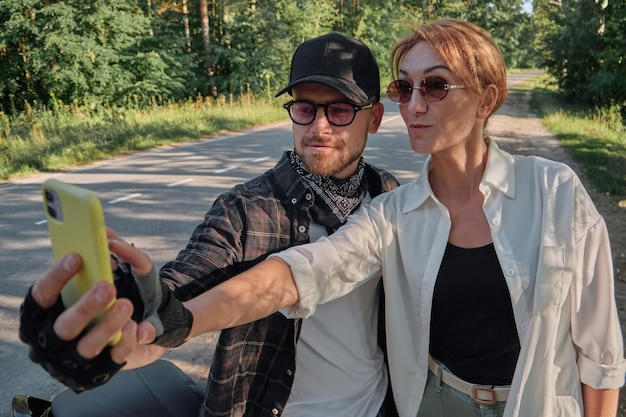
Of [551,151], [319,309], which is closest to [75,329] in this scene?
[319,309]

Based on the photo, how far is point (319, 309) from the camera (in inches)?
70.3

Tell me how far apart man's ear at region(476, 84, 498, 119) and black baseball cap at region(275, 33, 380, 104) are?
15.8 inches

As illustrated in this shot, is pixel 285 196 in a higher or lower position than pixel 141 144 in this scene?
higher

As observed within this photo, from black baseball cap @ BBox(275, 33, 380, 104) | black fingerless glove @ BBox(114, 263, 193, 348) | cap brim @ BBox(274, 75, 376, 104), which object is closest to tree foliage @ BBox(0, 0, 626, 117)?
black baseball cap @ BBox(275, 33, 380, 104)

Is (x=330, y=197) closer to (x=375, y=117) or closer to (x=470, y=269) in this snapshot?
(x=375, y=117)

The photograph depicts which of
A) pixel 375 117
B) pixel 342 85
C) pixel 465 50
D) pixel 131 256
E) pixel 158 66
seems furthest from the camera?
pixel 158 66

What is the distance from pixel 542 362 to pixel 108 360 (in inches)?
46.0

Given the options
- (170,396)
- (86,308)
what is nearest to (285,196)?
(170,396)

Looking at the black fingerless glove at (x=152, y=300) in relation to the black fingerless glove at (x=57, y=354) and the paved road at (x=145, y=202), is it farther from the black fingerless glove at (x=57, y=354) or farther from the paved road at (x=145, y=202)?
the paved road at (x=145, y=202)

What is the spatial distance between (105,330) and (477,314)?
111cm

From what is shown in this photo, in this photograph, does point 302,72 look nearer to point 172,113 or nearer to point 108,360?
point 108,360

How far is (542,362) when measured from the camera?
156cm

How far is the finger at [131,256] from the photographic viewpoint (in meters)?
0.99

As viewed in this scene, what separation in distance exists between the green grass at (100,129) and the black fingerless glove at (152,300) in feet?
33.1
